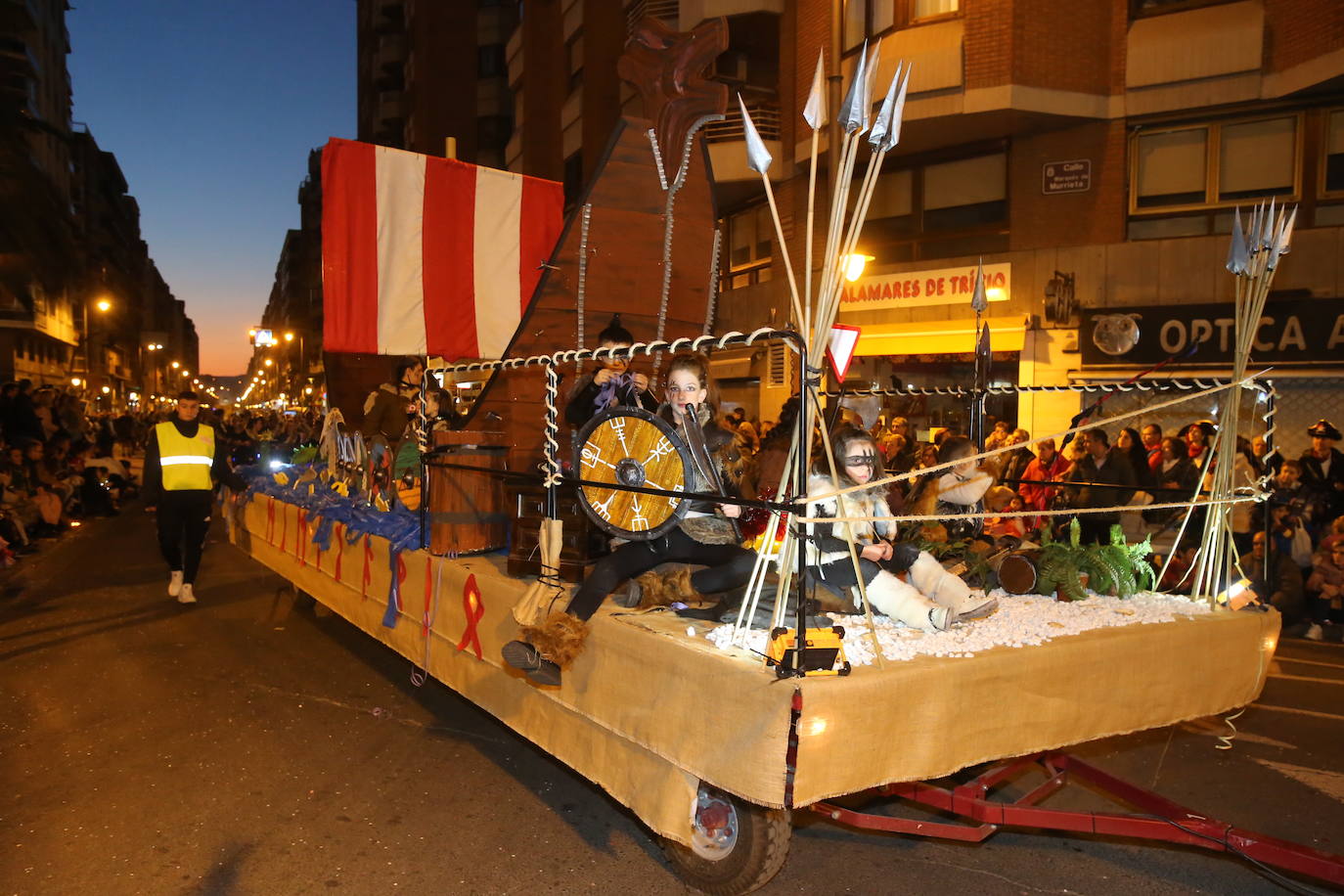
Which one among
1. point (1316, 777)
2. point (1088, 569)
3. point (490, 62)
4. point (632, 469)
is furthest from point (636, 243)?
point (490, 62)

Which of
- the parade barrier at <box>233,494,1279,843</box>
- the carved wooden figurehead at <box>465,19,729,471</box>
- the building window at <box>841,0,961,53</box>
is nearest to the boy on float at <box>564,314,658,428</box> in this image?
the carved wooden figurehead at <box>465,19,729,471</box>

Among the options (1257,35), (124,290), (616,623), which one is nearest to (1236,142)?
(1257,35)

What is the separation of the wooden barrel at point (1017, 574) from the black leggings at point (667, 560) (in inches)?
56.1

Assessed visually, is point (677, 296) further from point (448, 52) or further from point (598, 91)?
point (448, 52)

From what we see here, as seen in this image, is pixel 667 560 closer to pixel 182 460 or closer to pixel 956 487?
pixel 956 487

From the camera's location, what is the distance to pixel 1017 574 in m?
4.70

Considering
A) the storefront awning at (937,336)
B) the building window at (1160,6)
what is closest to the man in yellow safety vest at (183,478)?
the storefront awning at (937,336)

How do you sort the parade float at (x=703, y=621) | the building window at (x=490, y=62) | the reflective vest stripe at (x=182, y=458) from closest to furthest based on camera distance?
the parade float at (x=703, y=621) → the reflective vest stripe at (x=182, y=458) → the building window at (x=490, y=62)

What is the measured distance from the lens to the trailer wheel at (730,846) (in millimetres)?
3381

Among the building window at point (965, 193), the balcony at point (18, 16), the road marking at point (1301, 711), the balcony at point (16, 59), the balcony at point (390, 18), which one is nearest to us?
the road marking at point (1301, 711)

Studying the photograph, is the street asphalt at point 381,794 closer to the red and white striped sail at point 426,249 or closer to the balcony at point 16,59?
the red and white striped sail at point 426,249

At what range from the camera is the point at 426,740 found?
17.8ft

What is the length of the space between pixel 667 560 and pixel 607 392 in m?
1.06

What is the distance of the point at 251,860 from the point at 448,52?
4281cm
